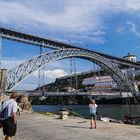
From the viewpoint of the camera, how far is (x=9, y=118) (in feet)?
38.3

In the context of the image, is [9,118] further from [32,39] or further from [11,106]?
[32,39]

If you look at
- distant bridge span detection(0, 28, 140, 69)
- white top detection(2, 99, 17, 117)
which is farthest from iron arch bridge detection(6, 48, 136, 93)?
white top detection(2, 99, 17, 117)

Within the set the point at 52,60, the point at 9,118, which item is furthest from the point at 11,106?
the point at 52,60

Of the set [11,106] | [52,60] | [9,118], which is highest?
[52,60]

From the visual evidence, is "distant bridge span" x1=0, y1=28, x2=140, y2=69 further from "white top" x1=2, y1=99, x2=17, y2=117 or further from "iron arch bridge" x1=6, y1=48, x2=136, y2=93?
"white top" x1=2, y1=99, x2=17, y2=117

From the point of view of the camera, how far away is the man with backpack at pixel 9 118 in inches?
456

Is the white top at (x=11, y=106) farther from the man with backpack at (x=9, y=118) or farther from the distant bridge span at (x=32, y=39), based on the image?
the distant bridge span at (x=32, y=39)

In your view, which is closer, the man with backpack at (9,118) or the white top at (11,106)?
the man with backpack at (9,118)

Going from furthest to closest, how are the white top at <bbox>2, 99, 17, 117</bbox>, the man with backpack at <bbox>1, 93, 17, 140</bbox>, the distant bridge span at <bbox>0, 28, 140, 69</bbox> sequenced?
the distant bridge span at <bbox>0, 28, 140, 69</bbox>, the white top at <bbox>2, 99, 17, 117</bbox>, the man with backpack at <bbox>1, 93, 17, 140</bbox>

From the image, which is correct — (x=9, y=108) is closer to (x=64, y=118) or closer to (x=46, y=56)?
(x=64, y=118)

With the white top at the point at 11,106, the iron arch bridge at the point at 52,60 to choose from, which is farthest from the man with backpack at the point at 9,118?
the iron arch bridge at the point at 52,60

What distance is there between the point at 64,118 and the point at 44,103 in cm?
15288

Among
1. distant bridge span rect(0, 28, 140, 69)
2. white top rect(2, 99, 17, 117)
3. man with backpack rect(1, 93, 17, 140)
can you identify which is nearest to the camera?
man with backpack rect(1, 93, 17, 140)

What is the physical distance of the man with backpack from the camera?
11.6m
